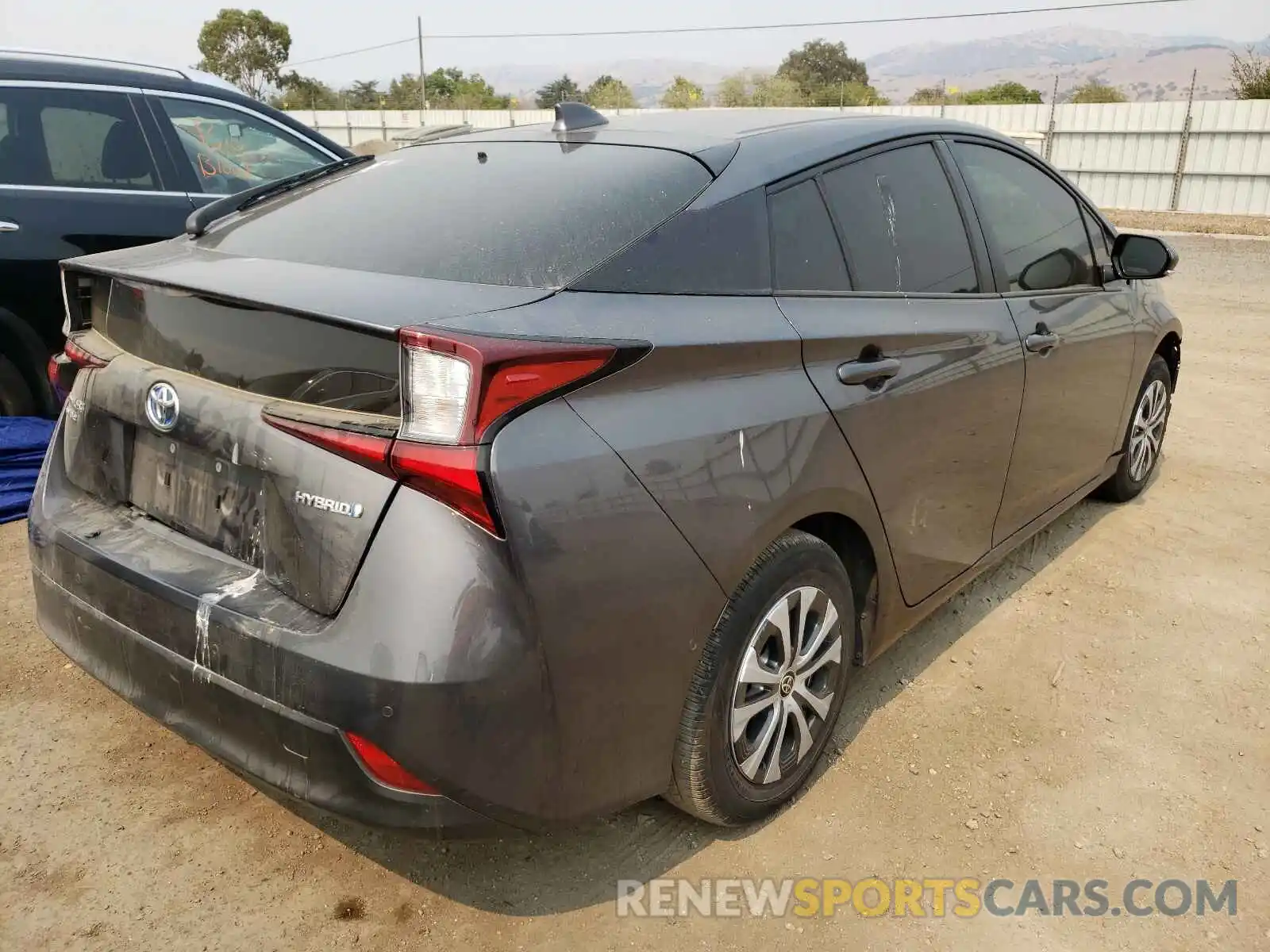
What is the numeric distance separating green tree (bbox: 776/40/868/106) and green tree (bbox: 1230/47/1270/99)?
1512 inches

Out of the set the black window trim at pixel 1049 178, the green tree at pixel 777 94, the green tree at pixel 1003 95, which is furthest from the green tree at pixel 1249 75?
the black window trim at pixel 1049 178

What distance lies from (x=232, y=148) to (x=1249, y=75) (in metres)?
31.1

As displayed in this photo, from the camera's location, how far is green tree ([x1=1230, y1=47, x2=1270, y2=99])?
1061 inches

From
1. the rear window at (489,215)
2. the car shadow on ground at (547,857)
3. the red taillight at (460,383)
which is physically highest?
the rear window at (489,215)

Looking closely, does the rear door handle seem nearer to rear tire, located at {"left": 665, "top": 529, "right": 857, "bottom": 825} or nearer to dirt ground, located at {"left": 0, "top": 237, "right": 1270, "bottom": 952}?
dirt ground, located at {"left": 0, "top": 237, "right": 1270, "bottom": 952}

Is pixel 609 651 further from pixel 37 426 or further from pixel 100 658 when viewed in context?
pixel 37 426

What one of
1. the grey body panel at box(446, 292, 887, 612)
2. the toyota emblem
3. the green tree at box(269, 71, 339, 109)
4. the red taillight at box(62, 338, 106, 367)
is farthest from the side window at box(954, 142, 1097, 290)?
the green tree at box(269, 71, 339, 109)

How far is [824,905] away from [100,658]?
1.72 meters

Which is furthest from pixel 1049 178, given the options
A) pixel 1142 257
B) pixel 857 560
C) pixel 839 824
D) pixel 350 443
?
pixel 350 443

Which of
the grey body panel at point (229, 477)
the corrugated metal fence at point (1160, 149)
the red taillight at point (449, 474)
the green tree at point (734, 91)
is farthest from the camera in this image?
the green tree at point (734, 91)

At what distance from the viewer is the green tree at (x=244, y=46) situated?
56625 millimetres

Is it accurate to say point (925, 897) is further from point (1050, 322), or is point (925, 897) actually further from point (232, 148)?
point (232, 148)

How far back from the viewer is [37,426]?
4.37m

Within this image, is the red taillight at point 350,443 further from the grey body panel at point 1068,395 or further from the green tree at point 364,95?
the green tree at point 364,95
